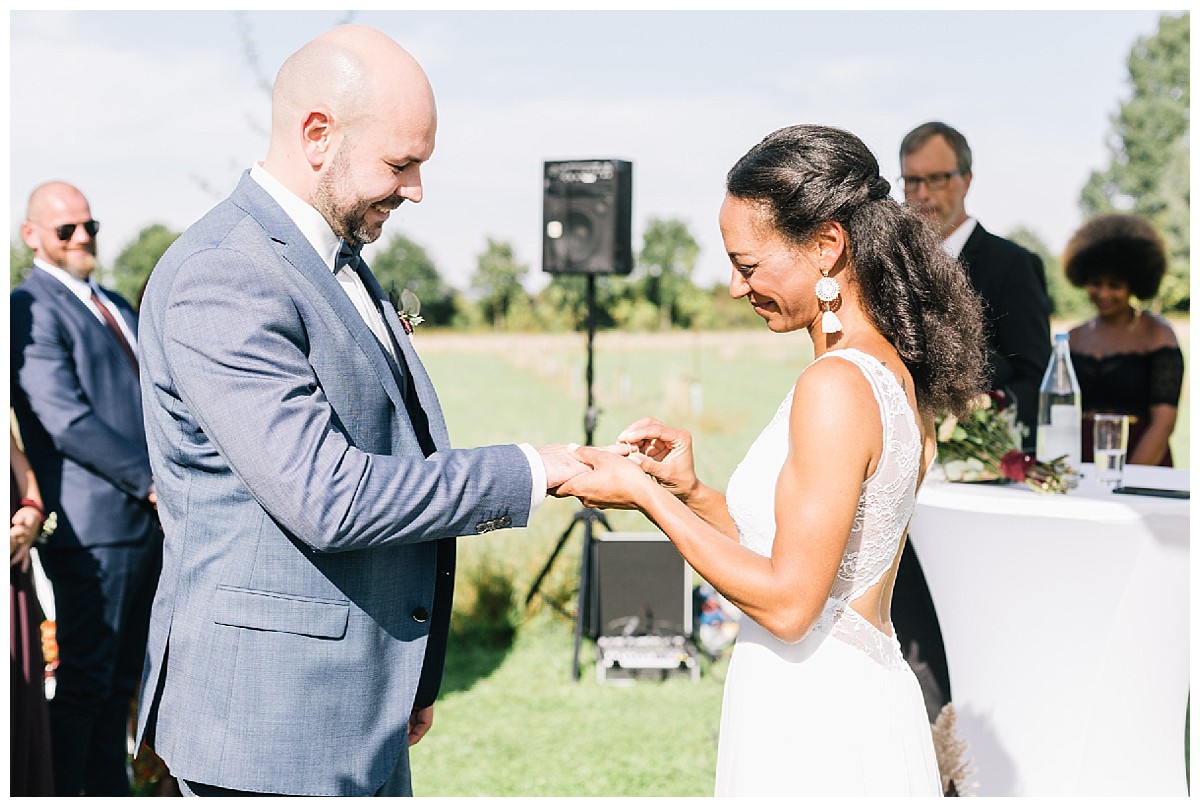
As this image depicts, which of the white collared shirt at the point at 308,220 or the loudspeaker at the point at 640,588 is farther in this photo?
the loudspeaker at the point at 640,588

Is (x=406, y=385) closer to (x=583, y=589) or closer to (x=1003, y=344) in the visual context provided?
(x=1003, y=344)

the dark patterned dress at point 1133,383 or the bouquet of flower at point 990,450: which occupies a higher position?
the dark patterned dress at point 1133,383

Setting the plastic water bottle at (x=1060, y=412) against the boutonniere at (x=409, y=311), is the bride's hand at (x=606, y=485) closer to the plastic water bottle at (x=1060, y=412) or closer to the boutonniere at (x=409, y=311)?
the boutonniere at (x=409, y=311)

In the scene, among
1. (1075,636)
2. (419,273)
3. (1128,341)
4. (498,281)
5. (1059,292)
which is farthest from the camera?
(419,273)

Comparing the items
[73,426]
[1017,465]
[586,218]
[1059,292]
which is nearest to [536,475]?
[1017,465]

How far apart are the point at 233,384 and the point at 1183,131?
174 ft

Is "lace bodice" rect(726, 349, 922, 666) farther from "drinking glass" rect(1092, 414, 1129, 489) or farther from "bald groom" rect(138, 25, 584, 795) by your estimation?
"drinking glass" rect(1092, 414, 1129, 489)

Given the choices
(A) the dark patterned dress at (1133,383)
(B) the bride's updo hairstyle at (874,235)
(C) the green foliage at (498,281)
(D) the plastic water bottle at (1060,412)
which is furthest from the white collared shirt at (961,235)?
(C) the green foliage at (498,281)

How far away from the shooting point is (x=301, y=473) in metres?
1.91

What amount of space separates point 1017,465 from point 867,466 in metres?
1.93

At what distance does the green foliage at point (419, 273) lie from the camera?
135ft

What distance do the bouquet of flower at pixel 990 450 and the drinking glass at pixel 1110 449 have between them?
0.51 feet
